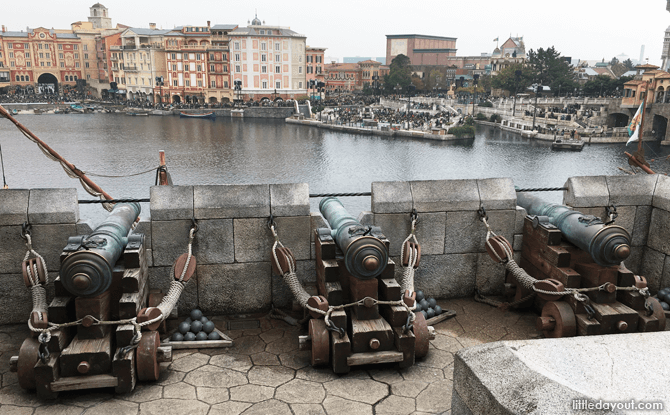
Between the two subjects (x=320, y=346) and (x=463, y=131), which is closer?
(x=320, y=346)

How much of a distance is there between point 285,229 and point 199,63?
8903 centimetres

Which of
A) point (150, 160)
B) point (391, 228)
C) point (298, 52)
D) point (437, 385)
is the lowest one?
point (150, 160)

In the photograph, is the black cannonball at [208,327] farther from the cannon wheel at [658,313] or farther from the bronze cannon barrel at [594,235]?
the cannon wheel at [658,313]

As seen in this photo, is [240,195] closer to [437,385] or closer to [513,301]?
[437,385]

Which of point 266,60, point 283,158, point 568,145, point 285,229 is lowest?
point 283,158

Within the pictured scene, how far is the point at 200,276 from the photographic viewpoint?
17.3 feet

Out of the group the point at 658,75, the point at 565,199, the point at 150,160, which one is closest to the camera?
the point at 565,199

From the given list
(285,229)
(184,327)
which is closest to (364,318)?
(285,229)

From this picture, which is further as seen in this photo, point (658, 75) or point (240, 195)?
point (658, 75)

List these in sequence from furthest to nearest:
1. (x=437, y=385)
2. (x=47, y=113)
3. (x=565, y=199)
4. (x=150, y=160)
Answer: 1. (x=47, y=113)
2. (x=150, y=160)
3. (x=565, y=199)
4. (x=437, y=385)

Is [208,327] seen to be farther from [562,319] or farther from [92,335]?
[562,319]

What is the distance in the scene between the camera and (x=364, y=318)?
4391mm

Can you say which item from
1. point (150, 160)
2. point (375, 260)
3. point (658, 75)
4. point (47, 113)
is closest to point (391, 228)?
point (375, 260)

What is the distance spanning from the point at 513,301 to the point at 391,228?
146 cm
